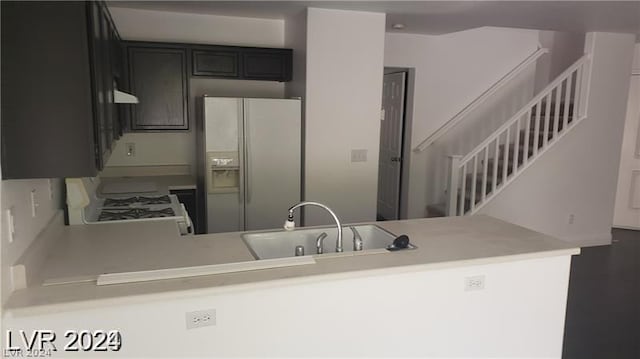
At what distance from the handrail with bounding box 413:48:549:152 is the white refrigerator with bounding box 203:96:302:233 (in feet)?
6.86

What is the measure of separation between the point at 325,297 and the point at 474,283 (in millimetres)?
770

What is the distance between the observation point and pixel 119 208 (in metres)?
3.15

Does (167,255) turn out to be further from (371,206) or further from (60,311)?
(371,206)

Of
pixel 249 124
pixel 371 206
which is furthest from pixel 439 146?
pixel 249 124

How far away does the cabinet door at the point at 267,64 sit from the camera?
172 inches

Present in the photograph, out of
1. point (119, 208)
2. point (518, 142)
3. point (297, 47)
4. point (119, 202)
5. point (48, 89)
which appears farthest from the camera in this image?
point (518, 142)

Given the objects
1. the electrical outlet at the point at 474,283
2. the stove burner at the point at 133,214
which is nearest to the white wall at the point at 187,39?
the stove burner at the point at 133,214

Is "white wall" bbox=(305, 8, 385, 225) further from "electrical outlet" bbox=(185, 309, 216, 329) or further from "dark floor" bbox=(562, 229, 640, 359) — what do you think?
"electrical outlet" bbox=(185, 309, 216, 329)

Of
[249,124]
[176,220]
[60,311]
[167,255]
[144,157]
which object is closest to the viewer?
[60,311]

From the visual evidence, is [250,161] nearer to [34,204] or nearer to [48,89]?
[34,204]

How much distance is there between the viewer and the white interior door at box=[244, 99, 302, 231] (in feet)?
12.9

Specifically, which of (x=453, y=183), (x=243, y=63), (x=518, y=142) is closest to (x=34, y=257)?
(x=243, y=63)

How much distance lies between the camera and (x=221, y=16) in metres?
4.43

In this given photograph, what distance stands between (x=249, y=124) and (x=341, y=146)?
0.88 m
